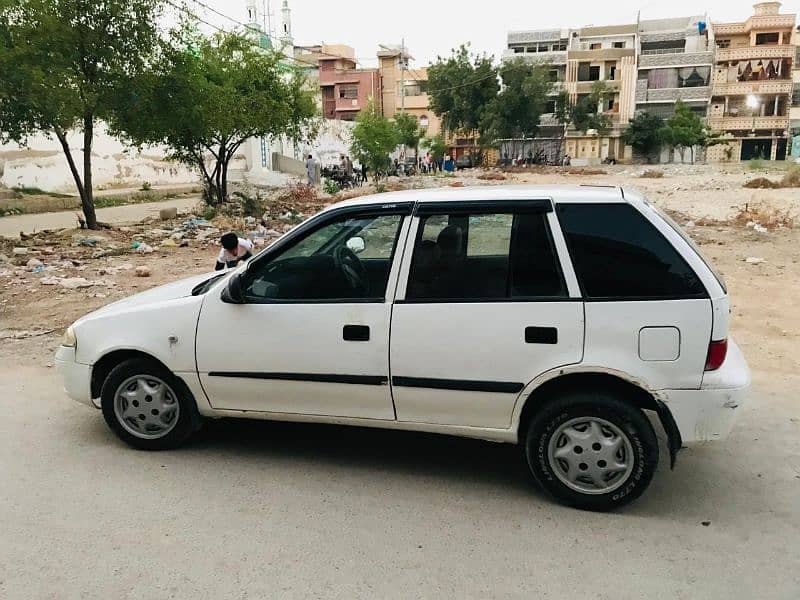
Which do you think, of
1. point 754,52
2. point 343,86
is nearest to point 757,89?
point 754,52

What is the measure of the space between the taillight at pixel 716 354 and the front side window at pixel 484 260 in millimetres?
721

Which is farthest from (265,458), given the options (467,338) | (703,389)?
(703,389)

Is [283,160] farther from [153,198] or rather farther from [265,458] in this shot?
[265,458]

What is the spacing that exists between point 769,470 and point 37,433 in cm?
459

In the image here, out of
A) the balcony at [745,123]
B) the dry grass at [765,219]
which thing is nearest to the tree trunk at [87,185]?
the dry grass at [765,219]

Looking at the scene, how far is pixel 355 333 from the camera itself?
3.60 metres

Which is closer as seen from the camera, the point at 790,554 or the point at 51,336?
the point at 790,554

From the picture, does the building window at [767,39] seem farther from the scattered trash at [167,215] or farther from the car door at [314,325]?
the car door at [314,325]

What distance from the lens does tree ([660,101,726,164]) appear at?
5578cm

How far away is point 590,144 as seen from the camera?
64.7 metres

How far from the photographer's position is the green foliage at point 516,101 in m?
55.6

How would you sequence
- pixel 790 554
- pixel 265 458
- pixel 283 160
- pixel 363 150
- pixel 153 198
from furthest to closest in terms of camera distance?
pixel 283 160
pixel 363 150
pixel 153 198
pixel 265 458
pixel 790 554

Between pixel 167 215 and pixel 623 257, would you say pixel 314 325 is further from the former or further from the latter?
pixel 167 215

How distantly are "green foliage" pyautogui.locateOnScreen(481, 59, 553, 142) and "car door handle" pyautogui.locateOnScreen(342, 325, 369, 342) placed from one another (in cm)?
5504
